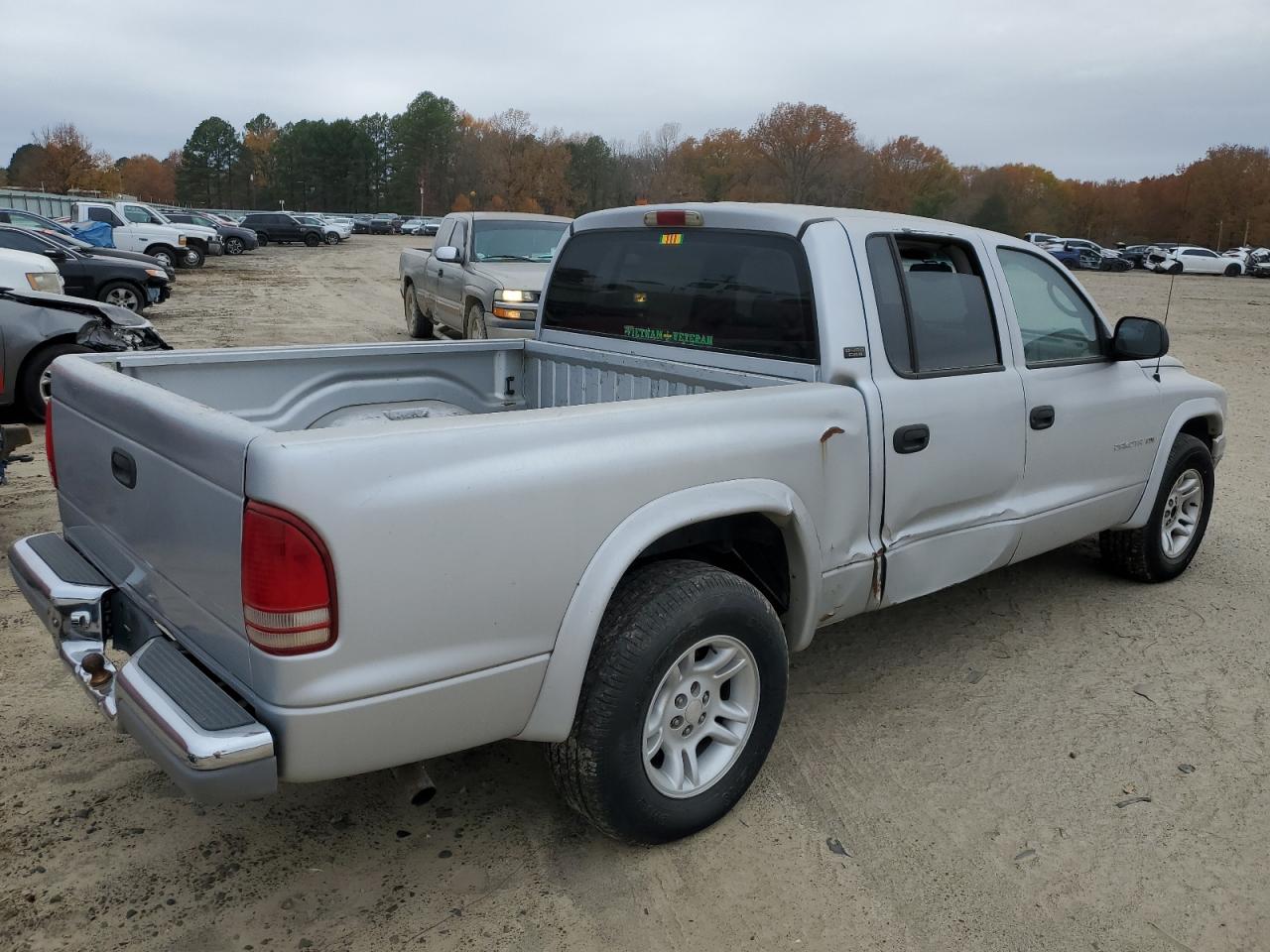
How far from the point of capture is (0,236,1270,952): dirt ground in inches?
103

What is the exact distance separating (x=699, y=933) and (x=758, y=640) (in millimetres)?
828

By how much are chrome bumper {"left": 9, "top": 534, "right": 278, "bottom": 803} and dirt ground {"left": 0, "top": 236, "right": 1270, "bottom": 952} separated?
596 mm

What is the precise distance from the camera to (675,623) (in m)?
2.67

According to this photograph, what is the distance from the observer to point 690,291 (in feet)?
12.5

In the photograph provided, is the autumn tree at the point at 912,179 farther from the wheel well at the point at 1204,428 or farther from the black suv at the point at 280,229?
the wheel well at the point at 1204,428

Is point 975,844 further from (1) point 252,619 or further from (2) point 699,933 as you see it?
(1) point 252,619

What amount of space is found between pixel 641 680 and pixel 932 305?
1.92m

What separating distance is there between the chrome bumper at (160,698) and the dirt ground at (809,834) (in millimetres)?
596

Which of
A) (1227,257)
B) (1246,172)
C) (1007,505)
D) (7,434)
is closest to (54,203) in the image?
(7,434)

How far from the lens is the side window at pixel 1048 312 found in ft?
13.4

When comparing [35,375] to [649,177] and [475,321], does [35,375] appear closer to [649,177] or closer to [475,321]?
[475,321]

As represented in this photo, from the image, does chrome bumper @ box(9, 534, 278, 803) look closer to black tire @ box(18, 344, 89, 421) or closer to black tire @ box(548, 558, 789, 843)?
black tire @ box(548, 558, 789, 843)

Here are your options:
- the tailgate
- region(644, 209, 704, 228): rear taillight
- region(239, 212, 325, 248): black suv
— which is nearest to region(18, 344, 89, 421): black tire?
the tailgate

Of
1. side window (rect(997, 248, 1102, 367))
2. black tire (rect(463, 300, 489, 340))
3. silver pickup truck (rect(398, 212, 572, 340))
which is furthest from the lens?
black tire (rect(463, 300, 489, 340))
